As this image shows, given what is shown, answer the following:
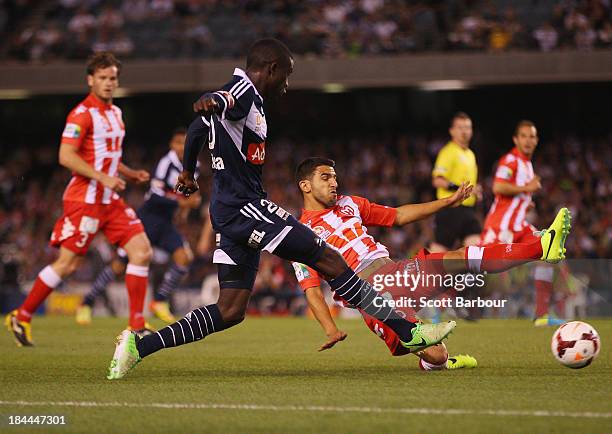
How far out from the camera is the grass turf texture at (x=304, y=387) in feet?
14.6

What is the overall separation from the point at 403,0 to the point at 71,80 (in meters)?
7.61

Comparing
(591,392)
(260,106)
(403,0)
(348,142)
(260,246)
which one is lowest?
(591,392)

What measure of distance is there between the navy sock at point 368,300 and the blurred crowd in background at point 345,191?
11750 mm

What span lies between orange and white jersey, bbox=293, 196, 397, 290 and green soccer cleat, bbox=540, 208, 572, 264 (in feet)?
3.33

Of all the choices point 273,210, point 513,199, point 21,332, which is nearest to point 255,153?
point 273,210

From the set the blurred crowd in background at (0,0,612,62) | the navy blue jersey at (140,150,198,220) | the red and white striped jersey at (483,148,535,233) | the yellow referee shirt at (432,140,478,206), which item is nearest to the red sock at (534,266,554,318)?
the red and white striped jersey at (483,148,535,233)

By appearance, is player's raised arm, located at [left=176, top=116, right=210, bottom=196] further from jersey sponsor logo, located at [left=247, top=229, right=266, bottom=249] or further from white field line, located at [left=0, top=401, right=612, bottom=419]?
white field line, located at [left=0, top=401, right=612, bottom=419]

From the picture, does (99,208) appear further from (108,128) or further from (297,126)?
(297,126)

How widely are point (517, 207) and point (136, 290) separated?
4617 millimetres

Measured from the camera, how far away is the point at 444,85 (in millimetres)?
23188

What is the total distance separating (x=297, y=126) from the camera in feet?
85.3

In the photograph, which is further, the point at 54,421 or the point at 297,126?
the point at 297,126

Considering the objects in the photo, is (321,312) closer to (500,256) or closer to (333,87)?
(500,256)

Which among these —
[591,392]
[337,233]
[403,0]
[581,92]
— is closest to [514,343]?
[337,233]
